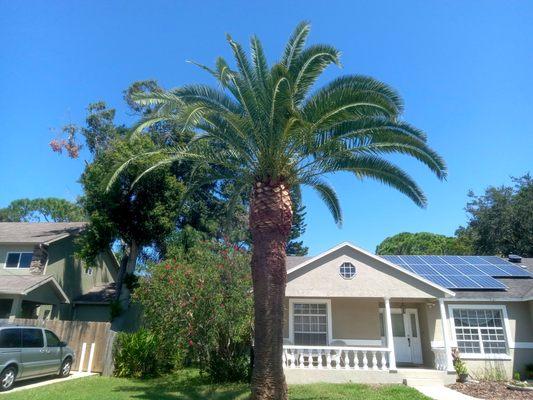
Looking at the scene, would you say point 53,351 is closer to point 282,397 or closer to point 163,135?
point 282,397

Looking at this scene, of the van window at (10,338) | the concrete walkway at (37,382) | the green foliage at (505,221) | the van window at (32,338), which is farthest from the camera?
the green foliage at (505,221)

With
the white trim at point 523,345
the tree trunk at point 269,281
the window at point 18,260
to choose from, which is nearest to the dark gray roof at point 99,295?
the window at point 18,260

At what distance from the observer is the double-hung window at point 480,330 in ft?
53.8

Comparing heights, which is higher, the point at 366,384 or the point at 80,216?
the point at 80,216

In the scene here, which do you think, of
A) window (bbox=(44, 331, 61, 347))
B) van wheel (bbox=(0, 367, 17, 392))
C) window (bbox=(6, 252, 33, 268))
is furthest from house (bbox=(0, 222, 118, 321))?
van wheel (bbox=(0, 367, 17, 392))

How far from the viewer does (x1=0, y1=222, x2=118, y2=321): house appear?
21766mm

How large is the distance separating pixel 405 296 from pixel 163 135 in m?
22.1

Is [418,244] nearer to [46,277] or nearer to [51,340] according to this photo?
[46,277]

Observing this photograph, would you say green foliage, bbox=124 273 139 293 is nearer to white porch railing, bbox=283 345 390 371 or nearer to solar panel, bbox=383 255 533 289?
white porch railing, bbox=283 345 390 371

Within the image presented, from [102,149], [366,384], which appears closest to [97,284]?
[102,149]

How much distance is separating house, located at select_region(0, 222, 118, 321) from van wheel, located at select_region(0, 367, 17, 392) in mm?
9695

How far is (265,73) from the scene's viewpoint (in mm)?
10852

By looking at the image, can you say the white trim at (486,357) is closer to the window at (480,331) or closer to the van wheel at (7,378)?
the window at (480,331)

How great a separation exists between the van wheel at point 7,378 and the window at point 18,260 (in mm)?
14328
